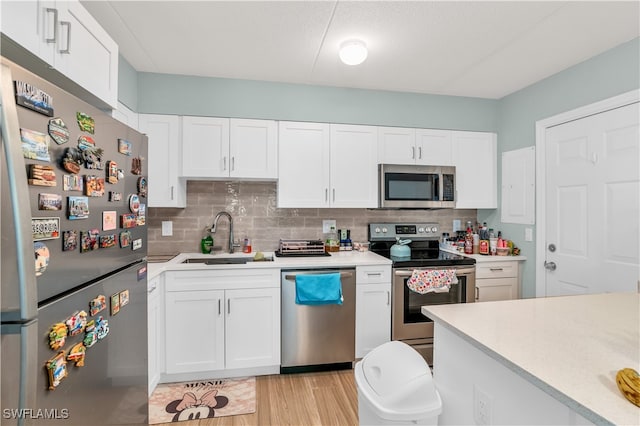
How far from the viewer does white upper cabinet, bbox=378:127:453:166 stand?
9.77 feet

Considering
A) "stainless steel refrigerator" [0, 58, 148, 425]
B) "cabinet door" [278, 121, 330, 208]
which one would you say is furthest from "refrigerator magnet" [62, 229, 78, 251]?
"cabinet door" [278, 121, 330, 208]

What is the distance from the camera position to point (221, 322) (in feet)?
7.79

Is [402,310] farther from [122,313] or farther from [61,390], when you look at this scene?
[61,390]

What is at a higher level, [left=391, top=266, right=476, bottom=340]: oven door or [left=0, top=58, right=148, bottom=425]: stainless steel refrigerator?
[left=0, top=58, right=148, bottom=425]: stainless steel refrigerator

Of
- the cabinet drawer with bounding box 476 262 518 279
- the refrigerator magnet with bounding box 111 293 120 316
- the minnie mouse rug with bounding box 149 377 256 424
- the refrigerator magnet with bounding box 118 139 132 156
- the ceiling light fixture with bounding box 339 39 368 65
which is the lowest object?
the minnie mouse rug with bounding box 149 377 256 424

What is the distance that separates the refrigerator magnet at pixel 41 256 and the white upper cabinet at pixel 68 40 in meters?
0.63

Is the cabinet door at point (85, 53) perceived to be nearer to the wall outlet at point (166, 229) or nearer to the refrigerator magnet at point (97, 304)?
the refrigerator magnet at point (97, 304)

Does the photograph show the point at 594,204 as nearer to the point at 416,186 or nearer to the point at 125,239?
the point at 416,186

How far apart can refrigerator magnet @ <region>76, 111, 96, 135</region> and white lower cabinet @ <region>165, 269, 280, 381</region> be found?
148 centimetres

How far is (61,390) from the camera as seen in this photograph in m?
0.91

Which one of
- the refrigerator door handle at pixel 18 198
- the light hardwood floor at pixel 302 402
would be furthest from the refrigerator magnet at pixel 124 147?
the light hardwood floor at pixel 302 402

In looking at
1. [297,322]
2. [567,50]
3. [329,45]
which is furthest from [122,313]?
[567,50]

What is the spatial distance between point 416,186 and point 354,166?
0.65 meters

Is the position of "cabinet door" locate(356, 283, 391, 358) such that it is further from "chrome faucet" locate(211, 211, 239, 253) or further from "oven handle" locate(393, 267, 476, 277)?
"chrome faucet" locate(211, 211, 239, 253)
